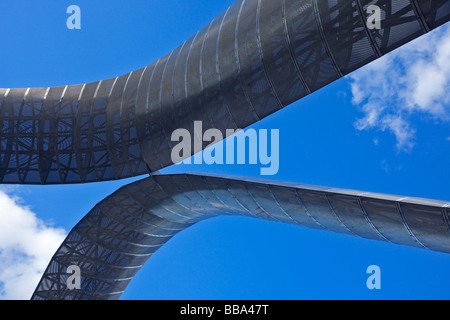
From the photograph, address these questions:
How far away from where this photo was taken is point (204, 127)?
21.9 m

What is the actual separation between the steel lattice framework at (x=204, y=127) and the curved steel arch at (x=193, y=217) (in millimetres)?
71

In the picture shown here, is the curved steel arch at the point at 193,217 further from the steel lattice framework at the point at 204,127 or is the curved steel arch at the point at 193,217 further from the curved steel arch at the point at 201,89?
the curved steel arch at the point at 201,89

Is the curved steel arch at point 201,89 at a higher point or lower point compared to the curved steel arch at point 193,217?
higher

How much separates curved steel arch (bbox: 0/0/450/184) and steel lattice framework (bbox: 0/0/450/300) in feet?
→ 0.20

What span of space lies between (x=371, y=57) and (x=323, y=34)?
6.87 feet

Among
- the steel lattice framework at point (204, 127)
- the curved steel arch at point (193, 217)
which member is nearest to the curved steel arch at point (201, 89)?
the steel lattice framework at point (204, 127)

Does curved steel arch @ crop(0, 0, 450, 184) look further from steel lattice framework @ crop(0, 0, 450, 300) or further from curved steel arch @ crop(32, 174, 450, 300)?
curved steel arch @ crop(32, 174, 450, 300)

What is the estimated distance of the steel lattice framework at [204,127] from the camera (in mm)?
14555

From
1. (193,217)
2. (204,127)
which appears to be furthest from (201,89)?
(193,217)

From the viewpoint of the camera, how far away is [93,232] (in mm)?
29766

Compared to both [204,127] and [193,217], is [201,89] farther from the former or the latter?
[193,217]

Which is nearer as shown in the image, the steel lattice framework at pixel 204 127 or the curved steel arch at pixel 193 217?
the curved steel arch at pixel 193 217

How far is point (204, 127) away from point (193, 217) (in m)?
11.0

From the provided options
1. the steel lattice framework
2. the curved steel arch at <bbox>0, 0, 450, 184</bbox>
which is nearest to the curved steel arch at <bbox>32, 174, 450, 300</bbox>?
the steel lattice framework
